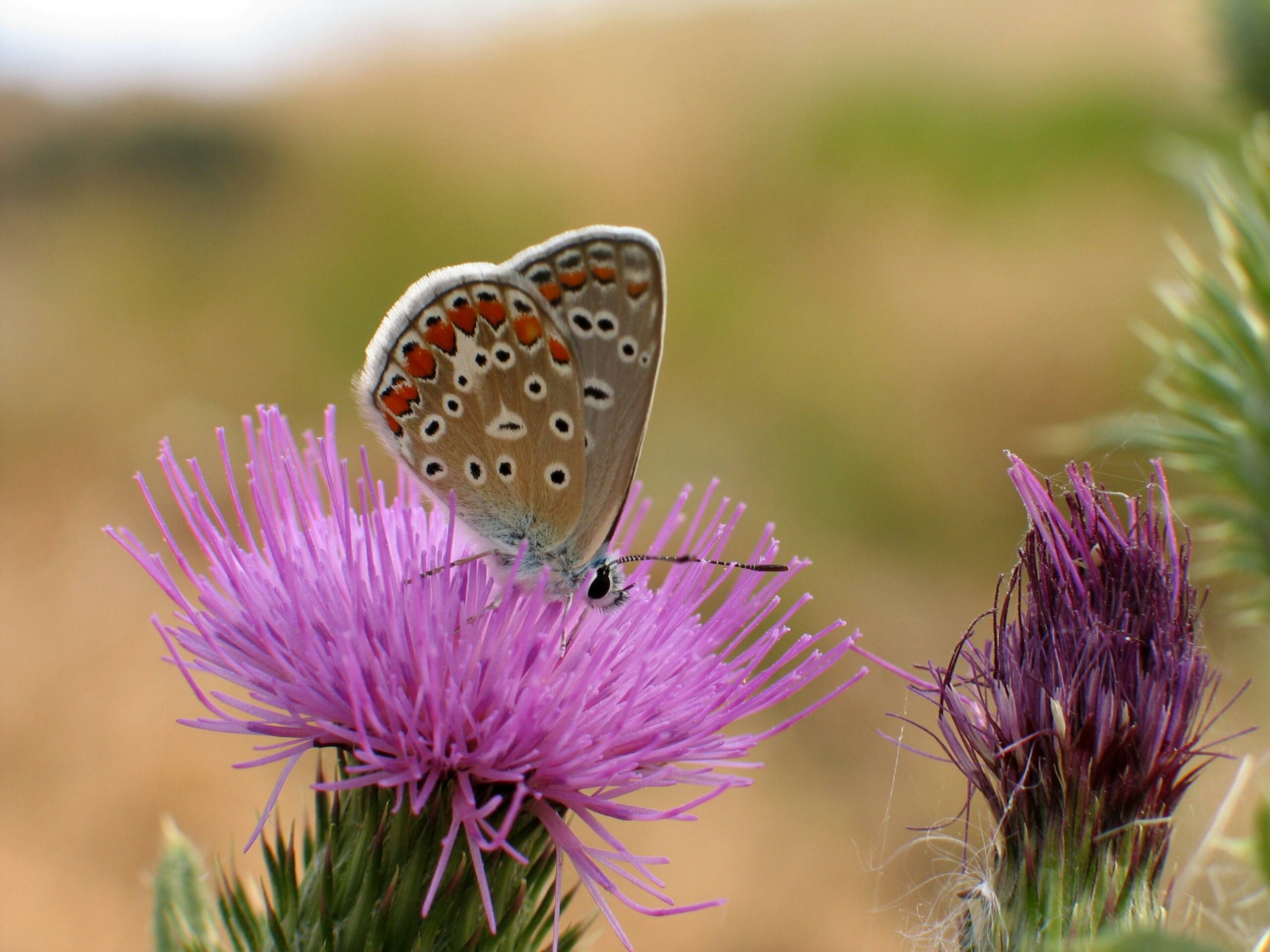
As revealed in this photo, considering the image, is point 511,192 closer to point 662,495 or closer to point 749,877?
point 662,495

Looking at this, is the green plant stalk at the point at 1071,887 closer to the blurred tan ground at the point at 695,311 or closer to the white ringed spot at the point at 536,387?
the white ringed spot at the point at 536,387

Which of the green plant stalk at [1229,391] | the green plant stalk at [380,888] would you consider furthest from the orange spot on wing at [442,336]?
the green plant stalk at [1229,391]

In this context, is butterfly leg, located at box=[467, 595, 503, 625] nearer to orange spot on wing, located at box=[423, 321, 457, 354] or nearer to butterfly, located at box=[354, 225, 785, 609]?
butterfly, located at box=[354, 225, 785, 609]

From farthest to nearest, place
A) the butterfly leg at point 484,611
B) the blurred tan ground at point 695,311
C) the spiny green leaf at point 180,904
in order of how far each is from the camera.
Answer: the blurred tan ground at point 695,311, the spiny green leaf at point 180,904, the butterfly leg at point 484,611

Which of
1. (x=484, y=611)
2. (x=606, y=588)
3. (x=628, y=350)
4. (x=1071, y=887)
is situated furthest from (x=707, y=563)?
(x=1071, y=887)

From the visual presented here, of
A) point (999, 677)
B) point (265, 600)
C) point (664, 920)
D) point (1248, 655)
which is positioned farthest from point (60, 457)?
point (1248, 655)

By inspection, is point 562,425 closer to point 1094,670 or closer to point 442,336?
point 442,336

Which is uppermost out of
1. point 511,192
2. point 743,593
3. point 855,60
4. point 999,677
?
point 855,60
